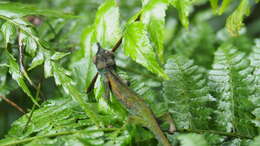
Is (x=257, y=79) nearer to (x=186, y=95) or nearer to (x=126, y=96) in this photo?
(x=186, y=95)

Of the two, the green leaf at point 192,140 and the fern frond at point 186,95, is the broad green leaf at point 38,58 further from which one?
the green leaf at point 192,140

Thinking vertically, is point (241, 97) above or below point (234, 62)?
below

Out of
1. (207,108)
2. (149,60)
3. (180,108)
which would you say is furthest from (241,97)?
(149,60)

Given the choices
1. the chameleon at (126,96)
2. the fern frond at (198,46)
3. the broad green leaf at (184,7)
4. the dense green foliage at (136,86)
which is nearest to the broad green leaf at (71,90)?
the dense green foliage at (136,86)

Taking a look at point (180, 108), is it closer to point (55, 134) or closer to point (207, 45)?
point (55, 134)

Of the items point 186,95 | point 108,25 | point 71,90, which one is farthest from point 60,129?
point 186,95
